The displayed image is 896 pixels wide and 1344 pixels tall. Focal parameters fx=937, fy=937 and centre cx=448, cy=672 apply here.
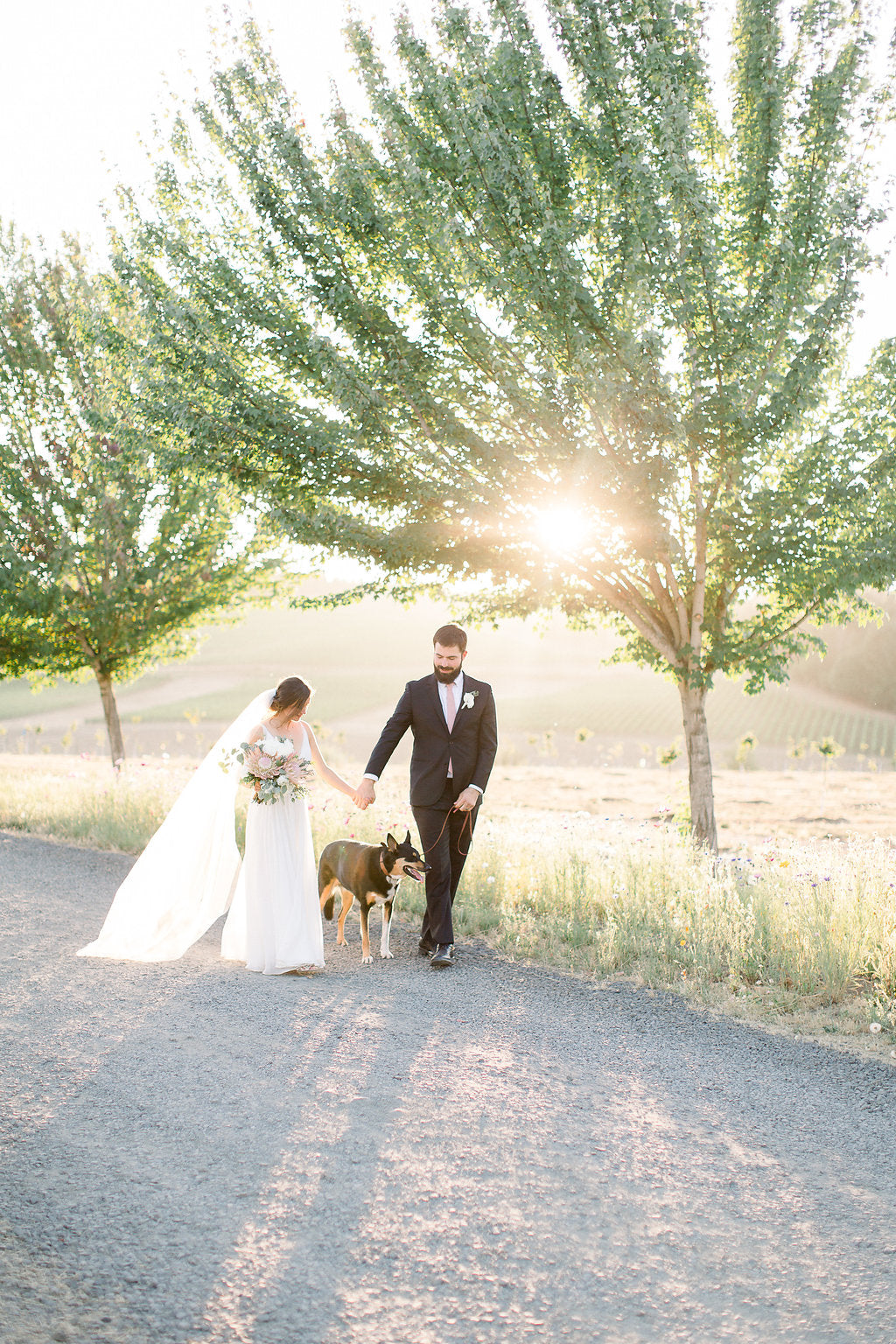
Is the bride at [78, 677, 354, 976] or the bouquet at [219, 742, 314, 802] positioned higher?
the bouquet at [219, 742, 314, 802]

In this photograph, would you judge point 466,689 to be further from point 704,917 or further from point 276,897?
point 704,917

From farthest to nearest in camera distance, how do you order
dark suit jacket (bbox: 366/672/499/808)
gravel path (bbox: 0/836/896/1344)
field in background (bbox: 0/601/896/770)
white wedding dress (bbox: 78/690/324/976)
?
field in background (bbox: 0/601/896/770) < dark suit jacket (bbox: 366/672/499/808) < white wedding dress (bbox: 78/690/324/976) < gravel path (bbox: 0/836/896/1344)

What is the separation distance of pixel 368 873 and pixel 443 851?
598 millimetres

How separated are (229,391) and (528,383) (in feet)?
8.80

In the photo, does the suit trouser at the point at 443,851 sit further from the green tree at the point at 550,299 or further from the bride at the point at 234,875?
the green tree at the point at 550,299

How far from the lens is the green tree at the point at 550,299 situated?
7.61m

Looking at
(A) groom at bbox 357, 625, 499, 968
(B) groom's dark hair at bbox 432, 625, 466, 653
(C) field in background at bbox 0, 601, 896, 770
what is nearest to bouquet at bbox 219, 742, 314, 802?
(A) groom at bbox 357, 625, 499, 968

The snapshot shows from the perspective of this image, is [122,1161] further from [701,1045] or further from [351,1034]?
[701,1045]

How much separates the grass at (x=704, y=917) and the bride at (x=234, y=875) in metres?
1.49

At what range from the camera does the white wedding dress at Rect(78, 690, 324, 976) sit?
6438 millimetres

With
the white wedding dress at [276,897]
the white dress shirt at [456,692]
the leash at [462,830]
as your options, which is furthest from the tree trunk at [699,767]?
the white wedding dress at [276,897]

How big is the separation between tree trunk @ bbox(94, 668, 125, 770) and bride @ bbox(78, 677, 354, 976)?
26.0 ft

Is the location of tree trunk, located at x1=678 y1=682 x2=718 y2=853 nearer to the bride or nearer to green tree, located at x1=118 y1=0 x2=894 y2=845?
green tree, located at x1=118 y1=0 x2=894 y2=845

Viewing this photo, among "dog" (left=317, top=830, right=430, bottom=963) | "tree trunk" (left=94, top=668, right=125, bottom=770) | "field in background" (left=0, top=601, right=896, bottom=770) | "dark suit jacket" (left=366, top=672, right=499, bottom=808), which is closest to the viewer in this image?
"dog" (left=317, top=830, right=430, bottom=963)
